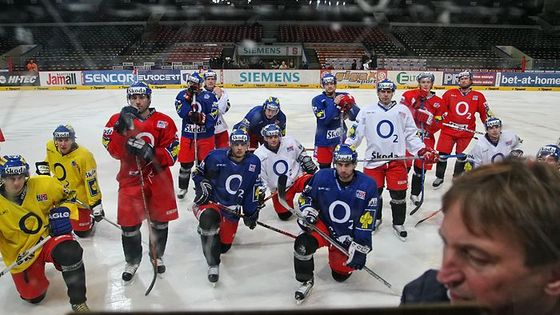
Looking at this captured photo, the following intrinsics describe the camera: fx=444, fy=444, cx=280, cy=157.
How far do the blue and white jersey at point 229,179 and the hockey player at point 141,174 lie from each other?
351mm

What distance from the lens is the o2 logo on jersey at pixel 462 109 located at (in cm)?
561

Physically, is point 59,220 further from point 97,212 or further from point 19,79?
point 19,79

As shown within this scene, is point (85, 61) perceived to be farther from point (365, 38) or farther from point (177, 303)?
point (177, 303)

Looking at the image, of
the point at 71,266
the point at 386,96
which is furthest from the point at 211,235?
the point at 386,96

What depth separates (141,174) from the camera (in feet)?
10.9

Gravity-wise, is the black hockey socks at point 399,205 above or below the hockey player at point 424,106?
below

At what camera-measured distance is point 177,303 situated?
2891 mm

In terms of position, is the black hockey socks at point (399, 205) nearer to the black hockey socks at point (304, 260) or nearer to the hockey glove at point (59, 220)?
the black hockey socks at point (304, 260)

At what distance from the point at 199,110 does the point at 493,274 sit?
498cm

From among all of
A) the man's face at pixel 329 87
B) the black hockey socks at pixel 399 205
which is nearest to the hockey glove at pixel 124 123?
the black hockey socks at pixel 399 205

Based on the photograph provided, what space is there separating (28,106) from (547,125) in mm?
12153

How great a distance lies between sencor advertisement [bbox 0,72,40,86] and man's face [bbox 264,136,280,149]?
496 inches

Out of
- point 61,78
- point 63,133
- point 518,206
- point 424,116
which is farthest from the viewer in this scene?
point 61,78

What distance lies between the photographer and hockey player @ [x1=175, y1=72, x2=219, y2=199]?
5281 millimetres
